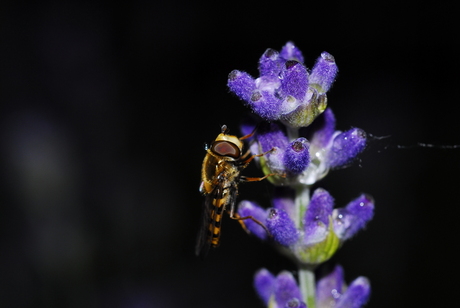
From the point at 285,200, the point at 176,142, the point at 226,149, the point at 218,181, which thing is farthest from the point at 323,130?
the point at 176,142

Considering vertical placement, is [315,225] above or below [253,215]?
below

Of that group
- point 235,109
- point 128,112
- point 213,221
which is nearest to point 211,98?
point 235,109

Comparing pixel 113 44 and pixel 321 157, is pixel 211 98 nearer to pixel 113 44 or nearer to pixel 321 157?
pixel 113 44

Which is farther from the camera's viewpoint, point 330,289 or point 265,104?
point 330,289

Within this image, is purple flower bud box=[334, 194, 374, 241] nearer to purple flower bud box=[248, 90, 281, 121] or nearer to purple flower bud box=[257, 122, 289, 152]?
purple flower bud box=[257, 122, 289, 152]

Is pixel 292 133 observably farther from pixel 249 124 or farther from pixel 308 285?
pixel 308 285
